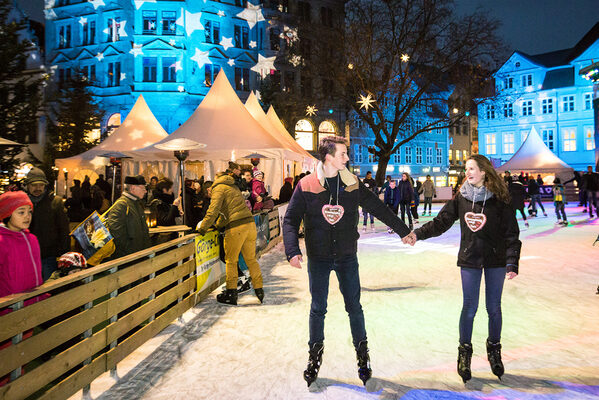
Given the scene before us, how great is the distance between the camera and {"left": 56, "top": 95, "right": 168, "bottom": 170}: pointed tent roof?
13.9 metres

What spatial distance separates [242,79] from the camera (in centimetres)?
3994

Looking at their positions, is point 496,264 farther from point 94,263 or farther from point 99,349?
point 94,263

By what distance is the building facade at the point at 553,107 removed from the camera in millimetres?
46375

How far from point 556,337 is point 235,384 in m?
3.38

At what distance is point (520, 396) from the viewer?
148 inches

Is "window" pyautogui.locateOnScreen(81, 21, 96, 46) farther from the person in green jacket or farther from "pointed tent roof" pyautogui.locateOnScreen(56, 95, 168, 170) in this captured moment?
the person in green jacket

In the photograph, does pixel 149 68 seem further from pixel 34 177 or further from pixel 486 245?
pixel 486 245

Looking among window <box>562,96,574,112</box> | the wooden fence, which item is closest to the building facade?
window <box>562,96,574,112</box>

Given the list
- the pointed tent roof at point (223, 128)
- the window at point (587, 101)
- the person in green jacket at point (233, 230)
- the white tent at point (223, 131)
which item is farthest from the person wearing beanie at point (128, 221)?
the window at point (587, 101)

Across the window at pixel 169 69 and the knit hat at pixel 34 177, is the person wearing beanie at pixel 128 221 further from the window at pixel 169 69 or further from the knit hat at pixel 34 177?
the window at pixel 169 69

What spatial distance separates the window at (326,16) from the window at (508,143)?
21954 mm

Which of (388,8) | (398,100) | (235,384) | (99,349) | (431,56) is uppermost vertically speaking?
(388,8)

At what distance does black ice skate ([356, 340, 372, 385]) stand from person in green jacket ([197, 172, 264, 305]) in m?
3.18

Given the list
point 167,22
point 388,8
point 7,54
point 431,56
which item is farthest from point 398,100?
point 7,54
